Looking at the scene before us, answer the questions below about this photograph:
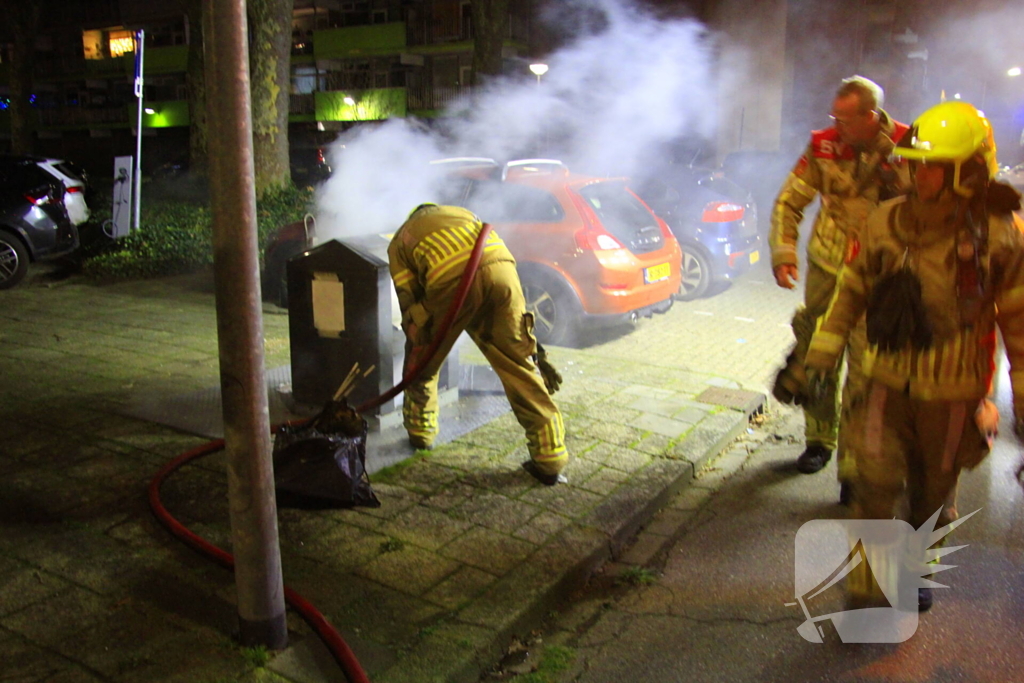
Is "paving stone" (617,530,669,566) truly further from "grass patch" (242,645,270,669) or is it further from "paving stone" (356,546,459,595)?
"grass patch" (242,645,270,669)

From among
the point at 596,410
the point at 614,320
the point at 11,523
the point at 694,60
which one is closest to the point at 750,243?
the point at 614,320

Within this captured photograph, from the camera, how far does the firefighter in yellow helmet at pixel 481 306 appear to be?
13.8 ft

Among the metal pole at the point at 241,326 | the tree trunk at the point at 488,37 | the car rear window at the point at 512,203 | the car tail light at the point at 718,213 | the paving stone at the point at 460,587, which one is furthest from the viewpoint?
the tree trunk at the point at 488,37

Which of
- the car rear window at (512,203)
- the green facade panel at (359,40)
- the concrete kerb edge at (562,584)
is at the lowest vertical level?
the concrete kerb edge at (562,584)

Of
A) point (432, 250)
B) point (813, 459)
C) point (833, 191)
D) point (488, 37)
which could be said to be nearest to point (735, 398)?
point (813, 459)

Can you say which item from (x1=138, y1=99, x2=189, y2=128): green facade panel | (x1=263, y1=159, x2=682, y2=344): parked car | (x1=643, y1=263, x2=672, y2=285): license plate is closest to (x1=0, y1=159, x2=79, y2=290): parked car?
(x1=263, y1=159, x2=682, y2=344): parked car

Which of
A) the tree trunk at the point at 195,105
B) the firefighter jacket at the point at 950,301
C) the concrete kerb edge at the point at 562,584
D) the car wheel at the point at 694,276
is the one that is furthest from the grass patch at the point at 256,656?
the tree trunk at the point at 195,105

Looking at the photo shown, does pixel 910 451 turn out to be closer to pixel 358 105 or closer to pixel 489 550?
pixel 489 550

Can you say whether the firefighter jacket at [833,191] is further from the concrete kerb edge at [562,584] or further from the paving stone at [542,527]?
the paving stone at [542,527]

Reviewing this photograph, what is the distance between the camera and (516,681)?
2922mm

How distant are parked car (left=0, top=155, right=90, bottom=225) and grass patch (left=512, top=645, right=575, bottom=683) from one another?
10.8 metres

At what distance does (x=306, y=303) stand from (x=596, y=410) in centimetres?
208

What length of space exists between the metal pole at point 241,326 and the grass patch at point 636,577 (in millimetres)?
1521

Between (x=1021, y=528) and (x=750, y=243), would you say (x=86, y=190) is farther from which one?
(x=1021, y=528)
